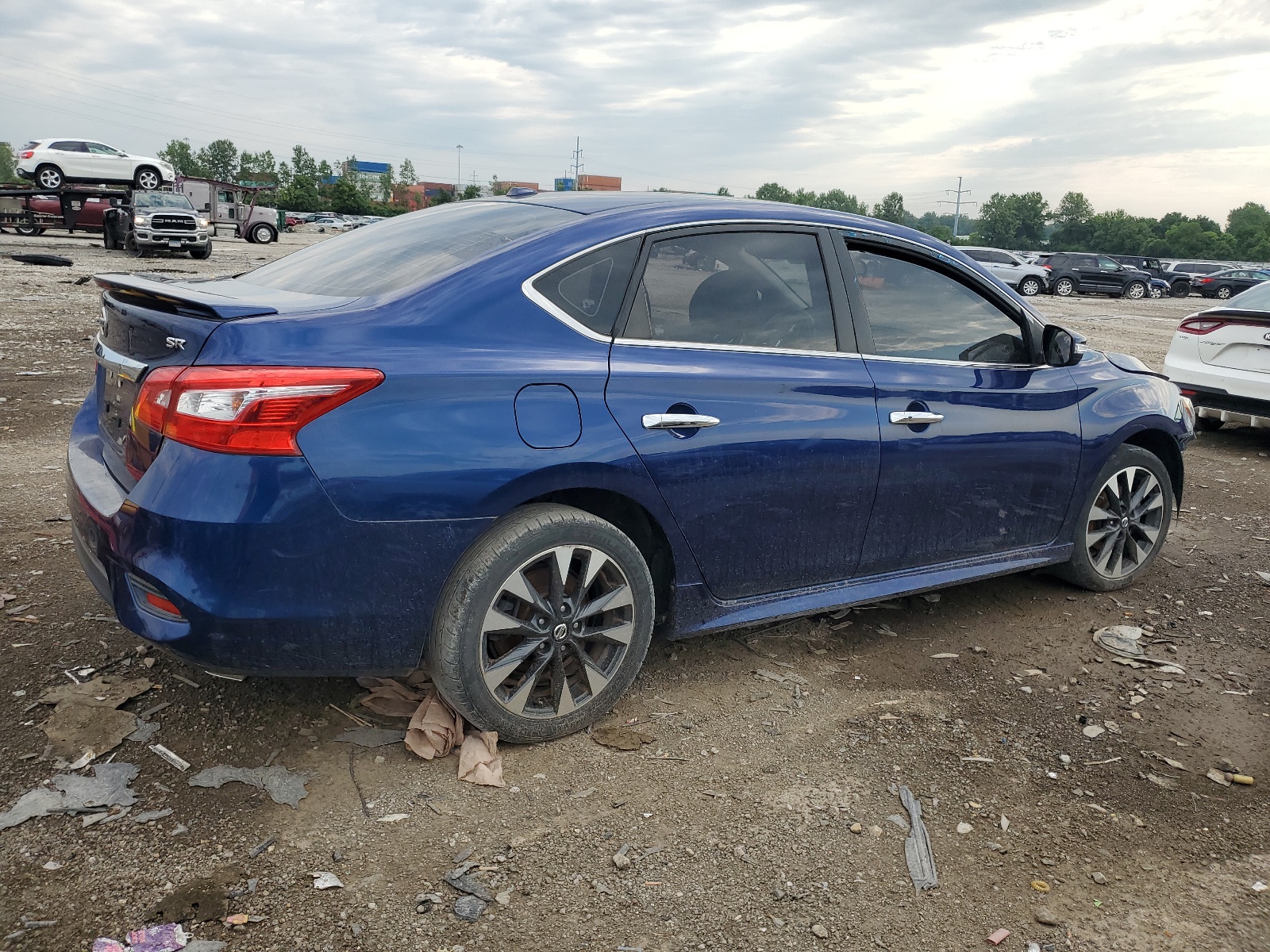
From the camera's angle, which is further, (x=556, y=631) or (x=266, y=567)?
(x=556, y=631)

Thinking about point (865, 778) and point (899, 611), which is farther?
point (899, 611)

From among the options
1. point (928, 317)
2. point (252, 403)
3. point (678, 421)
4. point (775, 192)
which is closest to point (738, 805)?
point (678, 421)

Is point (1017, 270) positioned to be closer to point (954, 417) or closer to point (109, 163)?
point (109, 163)

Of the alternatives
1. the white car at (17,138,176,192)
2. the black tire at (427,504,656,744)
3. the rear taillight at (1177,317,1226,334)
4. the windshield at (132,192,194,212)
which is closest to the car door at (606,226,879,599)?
the black tire at (427,504,656,744)

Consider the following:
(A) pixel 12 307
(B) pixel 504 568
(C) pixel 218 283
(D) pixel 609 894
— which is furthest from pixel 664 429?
(A) pixel 12 307

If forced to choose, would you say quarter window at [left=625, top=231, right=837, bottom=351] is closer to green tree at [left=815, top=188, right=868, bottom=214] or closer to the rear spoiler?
the rear spoiler

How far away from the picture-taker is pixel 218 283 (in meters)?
3.56

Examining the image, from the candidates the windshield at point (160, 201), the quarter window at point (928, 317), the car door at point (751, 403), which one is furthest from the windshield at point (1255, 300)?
the windshield at point (160, 201)

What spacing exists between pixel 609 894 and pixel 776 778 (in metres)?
0.77

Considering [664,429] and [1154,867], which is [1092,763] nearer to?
[1154,867]

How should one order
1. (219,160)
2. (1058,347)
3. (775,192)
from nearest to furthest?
1. (1058,347)
2. (775,192)
3. (219,160)

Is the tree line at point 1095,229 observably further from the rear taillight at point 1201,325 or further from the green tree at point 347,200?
the rear taillight at point 1201,325

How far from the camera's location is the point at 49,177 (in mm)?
36219

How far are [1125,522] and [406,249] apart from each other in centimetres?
353
